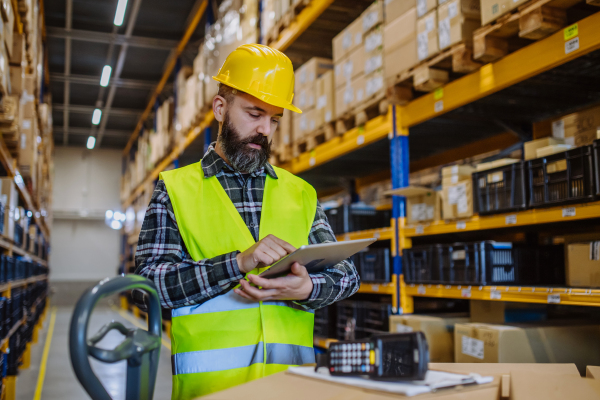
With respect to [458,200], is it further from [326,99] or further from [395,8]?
[326,99]

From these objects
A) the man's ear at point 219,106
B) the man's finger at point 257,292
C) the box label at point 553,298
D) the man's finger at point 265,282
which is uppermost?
the man's ear at point 219,106

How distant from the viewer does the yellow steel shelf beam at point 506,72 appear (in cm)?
253

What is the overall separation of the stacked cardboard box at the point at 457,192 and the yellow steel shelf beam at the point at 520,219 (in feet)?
0.20

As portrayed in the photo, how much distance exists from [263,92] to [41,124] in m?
7.76

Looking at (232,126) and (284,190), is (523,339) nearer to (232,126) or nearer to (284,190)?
(284,190)

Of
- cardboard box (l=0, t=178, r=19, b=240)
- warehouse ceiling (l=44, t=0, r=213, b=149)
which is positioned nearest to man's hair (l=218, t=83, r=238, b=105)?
cardboard box (l=0, t=178, r=19, b=240)

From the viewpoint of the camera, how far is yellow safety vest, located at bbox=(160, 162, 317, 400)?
5.84ft

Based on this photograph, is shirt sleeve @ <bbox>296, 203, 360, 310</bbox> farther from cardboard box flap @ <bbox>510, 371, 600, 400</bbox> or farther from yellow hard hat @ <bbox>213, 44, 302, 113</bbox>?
cardboard box flap @ <bbox>510, 371, 600, 400</bbox>

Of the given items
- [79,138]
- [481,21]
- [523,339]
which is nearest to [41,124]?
[481,21]

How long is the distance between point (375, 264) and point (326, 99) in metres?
1.59

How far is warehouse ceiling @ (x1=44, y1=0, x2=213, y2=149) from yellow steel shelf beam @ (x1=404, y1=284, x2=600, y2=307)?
6.90m

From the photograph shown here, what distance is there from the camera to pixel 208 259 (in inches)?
70.4

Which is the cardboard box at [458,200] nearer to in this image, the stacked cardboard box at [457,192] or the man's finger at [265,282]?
the stacked cardboard box at [457,192]

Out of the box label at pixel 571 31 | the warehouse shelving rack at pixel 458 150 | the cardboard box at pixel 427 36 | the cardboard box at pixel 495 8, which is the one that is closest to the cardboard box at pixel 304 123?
the warehouse shelving rack at pixel 458 150
